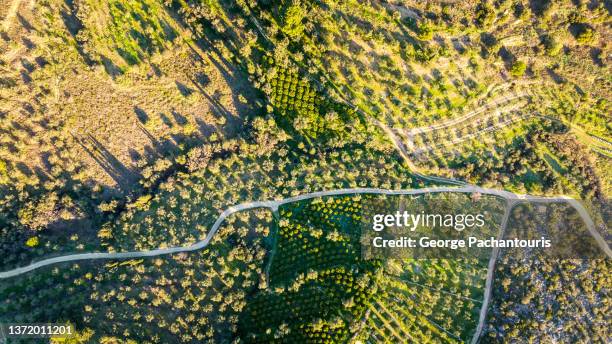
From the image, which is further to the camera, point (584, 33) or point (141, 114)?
point (141, 114)

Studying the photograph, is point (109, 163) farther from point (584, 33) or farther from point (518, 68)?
point (584, 33)

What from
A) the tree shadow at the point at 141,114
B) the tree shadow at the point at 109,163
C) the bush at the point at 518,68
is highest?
the bush at the point at 518,68

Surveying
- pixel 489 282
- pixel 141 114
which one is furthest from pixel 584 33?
pixel 141 114

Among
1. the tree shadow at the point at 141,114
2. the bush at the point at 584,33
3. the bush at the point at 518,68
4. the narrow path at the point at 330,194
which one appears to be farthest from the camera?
the tree shadow at the point at 141,114

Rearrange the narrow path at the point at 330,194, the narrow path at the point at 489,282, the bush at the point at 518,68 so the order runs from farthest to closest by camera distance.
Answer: the narrow path at the point at 330,194, the bush at the point at 518,68, the narrow path at the point at 489,282

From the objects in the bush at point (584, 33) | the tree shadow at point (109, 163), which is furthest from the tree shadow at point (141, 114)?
the bush at point (584, 33)

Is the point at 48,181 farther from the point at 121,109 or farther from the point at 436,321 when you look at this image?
the point at 436,321

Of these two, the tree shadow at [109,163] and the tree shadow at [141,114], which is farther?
the tree shadow at [141,114]

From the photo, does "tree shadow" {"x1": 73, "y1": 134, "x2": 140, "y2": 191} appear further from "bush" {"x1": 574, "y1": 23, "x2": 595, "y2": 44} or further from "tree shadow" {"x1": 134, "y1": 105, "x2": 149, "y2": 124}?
"bush" {"x1": 574, "y1": 23, "x2": 595, "y2": 44}

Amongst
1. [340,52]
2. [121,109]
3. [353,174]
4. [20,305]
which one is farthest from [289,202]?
[20,305]

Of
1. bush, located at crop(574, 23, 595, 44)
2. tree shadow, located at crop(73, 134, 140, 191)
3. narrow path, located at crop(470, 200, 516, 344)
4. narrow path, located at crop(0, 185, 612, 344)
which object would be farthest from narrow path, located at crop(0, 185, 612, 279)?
bush, located at crop(574, 23, 595, 44)

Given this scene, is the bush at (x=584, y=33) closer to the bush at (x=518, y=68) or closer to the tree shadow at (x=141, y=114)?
the bush at (x=518, y=68)
